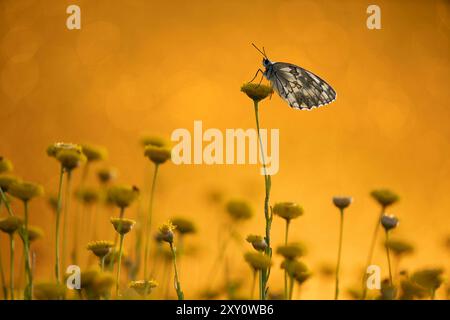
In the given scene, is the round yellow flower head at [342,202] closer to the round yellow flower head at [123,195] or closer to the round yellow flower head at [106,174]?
the round yellow flower head at [123,195]

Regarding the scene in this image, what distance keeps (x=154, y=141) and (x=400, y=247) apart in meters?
0.61

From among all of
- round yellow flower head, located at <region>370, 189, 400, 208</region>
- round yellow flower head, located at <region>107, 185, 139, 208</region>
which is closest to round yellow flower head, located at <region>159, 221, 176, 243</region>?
→ round yellow flower head, located at <region>107, 185, 139, 208</region>

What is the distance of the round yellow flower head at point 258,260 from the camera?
953 millimetres

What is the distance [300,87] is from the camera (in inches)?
58.4

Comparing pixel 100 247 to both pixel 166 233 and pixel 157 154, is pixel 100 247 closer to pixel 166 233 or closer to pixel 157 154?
pixel 166 233

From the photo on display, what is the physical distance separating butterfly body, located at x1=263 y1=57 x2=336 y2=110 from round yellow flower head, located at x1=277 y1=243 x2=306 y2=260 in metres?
0.45

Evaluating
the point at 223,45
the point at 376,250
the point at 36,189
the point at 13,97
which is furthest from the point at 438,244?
the point at 13,97

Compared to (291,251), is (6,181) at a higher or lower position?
higher

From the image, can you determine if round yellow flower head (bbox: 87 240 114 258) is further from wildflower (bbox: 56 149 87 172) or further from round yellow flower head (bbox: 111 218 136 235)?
wildflower (bbox: 56 149 87 172)

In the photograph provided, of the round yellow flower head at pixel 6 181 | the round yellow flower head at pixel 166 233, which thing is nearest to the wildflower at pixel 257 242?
the round yellow flower head at pixel 166 233

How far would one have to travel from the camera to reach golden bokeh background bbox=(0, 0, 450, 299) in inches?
58.8

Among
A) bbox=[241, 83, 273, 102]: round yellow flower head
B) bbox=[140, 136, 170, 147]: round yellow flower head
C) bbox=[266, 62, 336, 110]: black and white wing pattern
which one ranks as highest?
bbox=[266, 62, 336, 110]: black and white wing pattern

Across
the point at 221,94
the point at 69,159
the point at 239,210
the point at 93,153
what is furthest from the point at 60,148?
the point at 221,94

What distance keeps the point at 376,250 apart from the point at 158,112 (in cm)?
70
